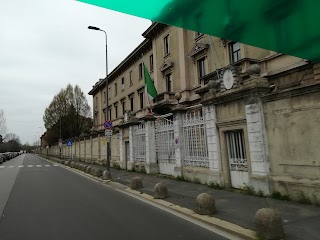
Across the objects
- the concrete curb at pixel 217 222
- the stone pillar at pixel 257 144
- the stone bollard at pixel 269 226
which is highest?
the stone pillar at pixel 257 144

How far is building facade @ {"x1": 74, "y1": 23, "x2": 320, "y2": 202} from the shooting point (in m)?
8.66

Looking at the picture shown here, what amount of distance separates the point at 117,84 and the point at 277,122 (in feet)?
125

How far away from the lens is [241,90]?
1045cm

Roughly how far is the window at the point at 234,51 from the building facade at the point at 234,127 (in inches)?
2.8

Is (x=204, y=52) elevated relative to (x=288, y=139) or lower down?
elevated

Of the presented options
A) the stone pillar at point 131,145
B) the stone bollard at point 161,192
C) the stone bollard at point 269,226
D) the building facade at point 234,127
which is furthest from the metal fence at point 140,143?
the stone bollard at point 269,226

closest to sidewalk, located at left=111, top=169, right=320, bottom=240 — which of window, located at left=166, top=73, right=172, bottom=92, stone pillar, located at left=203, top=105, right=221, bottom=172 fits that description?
stone pillar, located at left=203, top=105, right=221, bottom=172

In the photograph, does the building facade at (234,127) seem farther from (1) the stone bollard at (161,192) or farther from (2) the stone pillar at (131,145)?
(1) the stone bollard at (161,192)

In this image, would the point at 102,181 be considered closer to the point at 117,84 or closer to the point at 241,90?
the point at 241,90

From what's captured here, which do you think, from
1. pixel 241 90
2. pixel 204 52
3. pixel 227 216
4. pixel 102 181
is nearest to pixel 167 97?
pixel 204 52

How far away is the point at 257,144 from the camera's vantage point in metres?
9.94

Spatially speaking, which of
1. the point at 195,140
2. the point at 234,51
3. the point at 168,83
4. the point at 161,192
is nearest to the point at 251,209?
the point at 161,192

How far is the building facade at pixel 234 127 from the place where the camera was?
866 centimetres

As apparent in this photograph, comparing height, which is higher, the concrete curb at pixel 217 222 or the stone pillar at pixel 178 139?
the stone pillar at pixel 178 139
